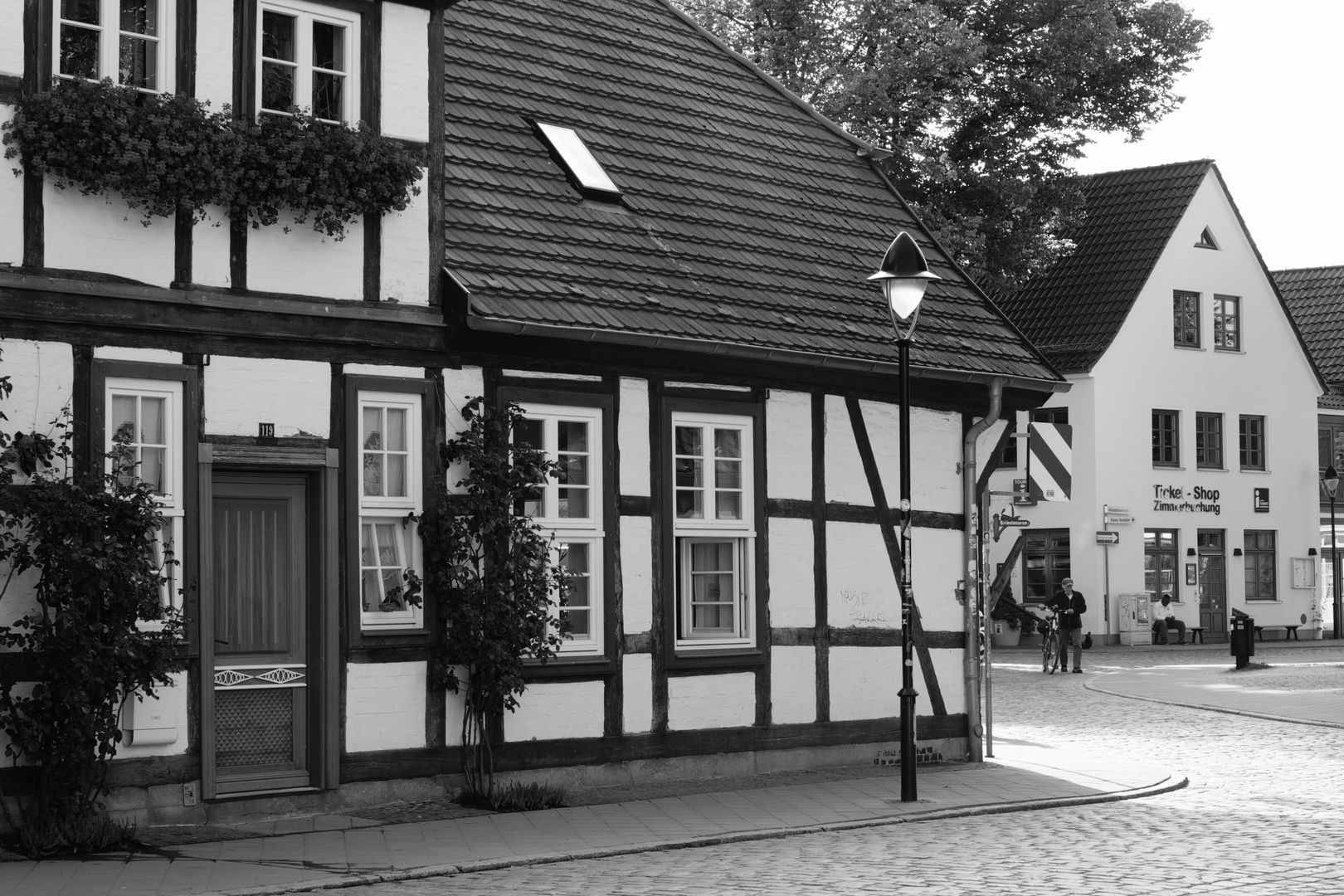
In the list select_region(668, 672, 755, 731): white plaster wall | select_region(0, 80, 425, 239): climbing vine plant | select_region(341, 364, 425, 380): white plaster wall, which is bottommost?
select_region(668, 672, 755, 731): white plaster wall

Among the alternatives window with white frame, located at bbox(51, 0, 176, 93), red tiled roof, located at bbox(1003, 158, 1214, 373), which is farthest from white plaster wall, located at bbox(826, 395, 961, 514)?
red tiled roof, located at bbox(1003, 158, 1214, 373)

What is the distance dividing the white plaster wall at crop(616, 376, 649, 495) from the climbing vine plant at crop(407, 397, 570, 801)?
1.26m

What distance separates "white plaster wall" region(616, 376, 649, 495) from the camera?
1530 cm

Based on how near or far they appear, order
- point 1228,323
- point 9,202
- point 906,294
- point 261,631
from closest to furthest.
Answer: point 9,202 < point 261,631 < point 906,294 < point 1228,323

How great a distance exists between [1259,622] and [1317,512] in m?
3.33

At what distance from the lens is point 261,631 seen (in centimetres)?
Result: 1308

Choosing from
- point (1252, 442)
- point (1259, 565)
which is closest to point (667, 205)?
point (1252, 442)

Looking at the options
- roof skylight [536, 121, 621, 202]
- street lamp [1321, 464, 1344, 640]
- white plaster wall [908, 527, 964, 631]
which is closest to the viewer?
roof skylight [536, 121, 621, 202]

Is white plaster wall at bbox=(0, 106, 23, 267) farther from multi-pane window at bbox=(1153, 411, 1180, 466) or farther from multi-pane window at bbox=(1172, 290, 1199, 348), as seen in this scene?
multi-pane window at bbox=(1172, 290, 1199, 348)

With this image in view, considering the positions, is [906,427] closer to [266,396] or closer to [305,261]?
[305,261]

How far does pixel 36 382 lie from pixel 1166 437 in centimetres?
3611

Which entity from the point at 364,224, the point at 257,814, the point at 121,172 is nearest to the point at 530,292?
the point at 364,224

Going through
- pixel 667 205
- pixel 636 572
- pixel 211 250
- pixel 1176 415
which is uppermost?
pixel 667 205

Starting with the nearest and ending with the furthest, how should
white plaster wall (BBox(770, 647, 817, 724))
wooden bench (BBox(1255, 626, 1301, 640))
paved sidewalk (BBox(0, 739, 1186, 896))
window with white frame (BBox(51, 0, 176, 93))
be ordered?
paved sidewalk (BBox(0, 739, 1186, 896)) < window with white frame (BBox(51, 0, 176, 93)) < white plaster wall (BBox(770, 647, 817, 724)) < wooden bench (BBox(1255, 626, 1301, 640))
